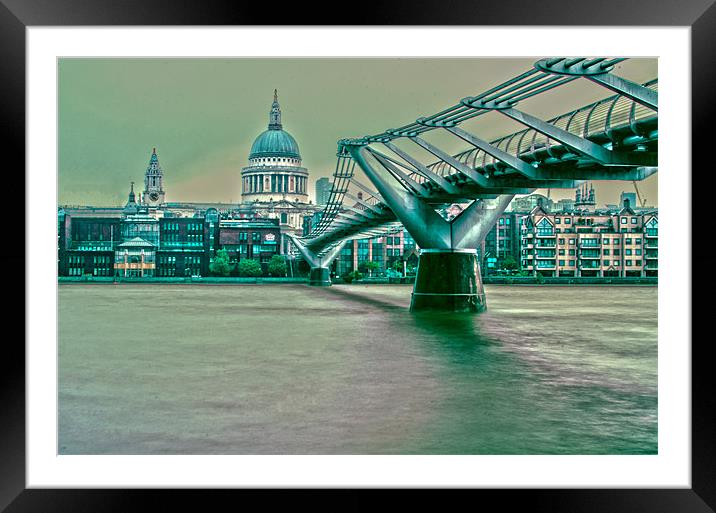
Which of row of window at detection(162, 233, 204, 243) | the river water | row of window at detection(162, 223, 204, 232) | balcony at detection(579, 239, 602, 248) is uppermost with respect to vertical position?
→ row of window at detection(162, 223, 204, 232)

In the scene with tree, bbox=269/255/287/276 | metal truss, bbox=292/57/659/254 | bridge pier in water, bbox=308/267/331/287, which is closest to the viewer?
metal truss, bbox=292/57/659/254

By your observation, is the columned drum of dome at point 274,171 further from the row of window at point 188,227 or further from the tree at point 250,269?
the tree at point 250,269

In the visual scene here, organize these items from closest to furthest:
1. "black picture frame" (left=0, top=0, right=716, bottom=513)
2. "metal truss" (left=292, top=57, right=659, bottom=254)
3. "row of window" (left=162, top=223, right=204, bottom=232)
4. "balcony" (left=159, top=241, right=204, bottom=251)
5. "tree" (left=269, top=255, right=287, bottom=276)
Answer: "black picture frame" (left=0, top=0, right=716, bottom=513)
"metal truss" (left=292, top=57, right=659, bottom=254)
"tree" (left=269, top=255, right=287, bottom=276)
"balcony" (left=159, top=241, right=204, bottom=251)
"row of window" (left=162, top=223, right=204, bottom=232)

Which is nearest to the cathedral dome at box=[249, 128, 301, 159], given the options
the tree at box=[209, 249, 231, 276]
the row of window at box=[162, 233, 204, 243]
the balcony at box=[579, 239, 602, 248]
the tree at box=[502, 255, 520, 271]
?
the row of window at box=[162, 233, 204, 243]

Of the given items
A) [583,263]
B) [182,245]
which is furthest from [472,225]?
[182,245]

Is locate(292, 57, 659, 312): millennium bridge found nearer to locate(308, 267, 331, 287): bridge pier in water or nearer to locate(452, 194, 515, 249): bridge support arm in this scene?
locate(452, 194, 515, 249): bridge support arm
